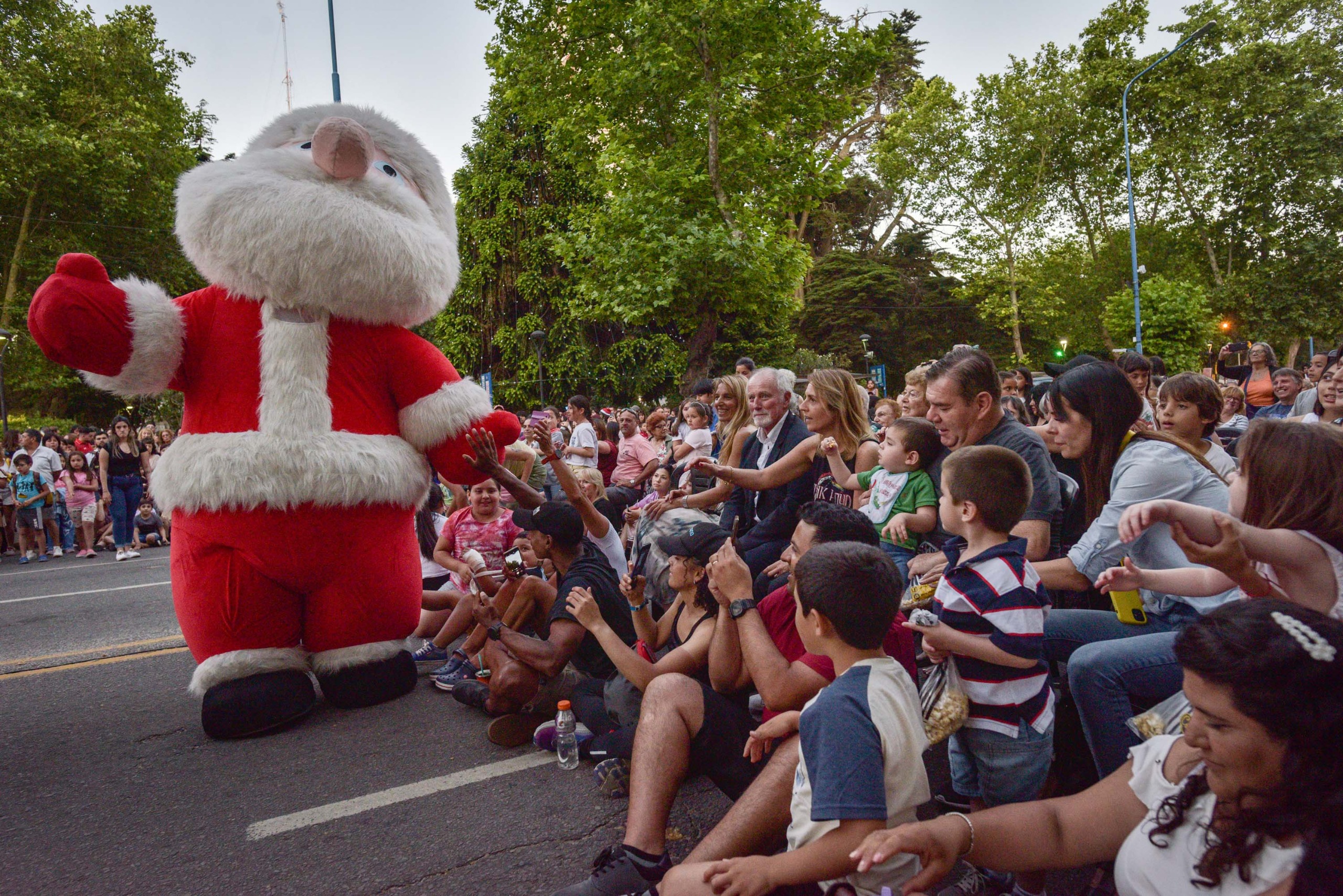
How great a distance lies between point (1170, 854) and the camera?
1483 mm

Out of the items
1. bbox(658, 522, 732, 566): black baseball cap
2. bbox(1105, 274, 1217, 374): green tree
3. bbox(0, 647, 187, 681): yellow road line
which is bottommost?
bbox(0, 647, 187, 681): yellow road line

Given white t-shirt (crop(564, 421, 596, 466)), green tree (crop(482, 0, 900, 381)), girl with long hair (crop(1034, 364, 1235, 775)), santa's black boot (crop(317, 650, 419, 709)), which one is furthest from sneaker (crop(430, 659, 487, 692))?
green tree (crop(482, 0, 900, 381))

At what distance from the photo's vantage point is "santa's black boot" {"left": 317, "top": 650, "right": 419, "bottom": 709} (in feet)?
12.4

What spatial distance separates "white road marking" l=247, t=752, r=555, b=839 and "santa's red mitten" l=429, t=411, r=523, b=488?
129cm

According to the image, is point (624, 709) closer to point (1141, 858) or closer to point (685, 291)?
point (1141, 858)

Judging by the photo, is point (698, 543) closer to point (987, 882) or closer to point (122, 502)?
point (987, 882)

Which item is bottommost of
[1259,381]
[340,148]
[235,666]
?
[235,666]

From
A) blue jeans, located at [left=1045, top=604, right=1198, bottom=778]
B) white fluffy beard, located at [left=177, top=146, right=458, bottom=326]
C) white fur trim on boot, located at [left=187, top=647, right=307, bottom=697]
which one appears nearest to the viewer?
blue jeans, located at [left=1045, top=604, right=1198, bottom=778]

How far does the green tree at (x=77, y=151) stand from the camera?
18719 mm

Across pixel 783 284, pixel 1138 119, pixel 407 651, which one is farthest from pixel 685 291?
pixel 1138 119

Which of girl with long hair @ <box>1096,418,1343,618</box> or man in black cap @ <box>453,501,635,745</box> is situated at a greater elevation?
girl with long hair @ <box>1096,418,1343,618</box>

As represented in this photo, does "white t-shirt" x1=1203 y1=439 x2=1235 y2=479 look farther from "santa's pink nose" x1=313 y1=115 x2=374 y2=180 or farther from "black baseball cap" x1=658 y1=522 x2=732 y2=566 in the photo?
"santa's pink nose" x1=313 y1=115 x2=374 y2=180

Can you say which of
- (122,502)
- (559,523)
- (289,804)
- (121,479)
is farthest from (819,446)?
(122,502)

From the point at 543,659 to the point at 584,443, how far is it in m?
5.50
